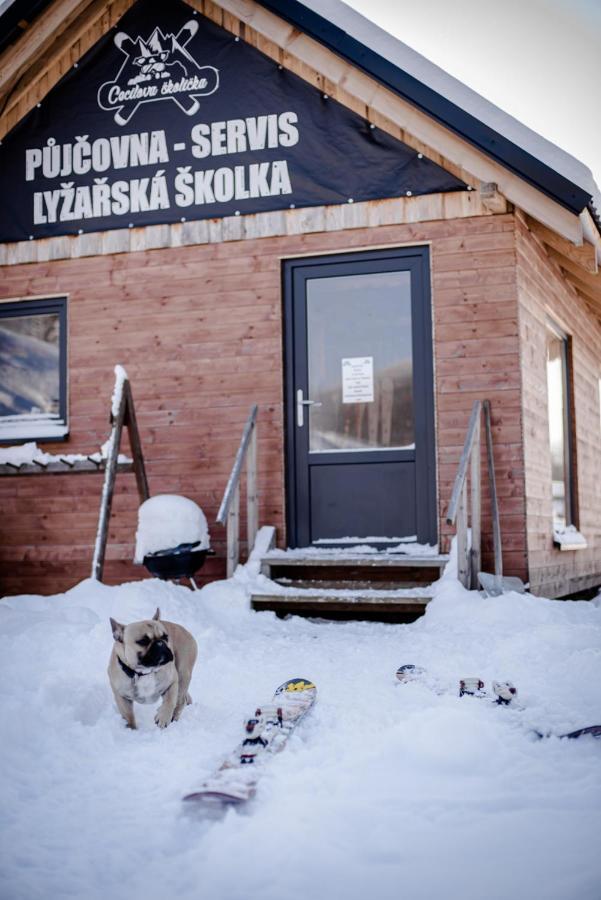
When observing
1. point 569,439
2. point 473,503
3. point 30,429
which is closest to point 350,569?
point 473,503

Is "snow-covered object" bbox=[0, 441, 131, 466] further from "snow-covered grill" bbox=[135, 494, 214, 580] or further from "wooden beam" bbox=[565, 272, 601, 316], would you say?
"wooden beam" bbox=[565, 272, 601, 316]

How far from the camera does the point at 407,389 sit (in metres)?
6.89

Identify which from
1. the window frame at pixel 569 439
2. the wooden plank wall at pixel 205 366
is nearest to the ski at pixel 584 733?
the wooden plank wall at pixel 205 366

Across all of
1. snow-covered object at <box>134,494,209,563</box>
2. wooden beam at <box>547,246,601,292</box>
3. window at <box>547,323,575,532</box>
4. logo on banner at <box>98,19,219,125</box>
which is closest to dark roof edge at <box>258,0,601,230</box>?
logo on banner at <box>98,19,219,125</box>

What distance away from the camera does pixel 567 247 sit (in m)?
7.13

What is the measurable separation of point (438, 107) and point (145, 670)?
4.68m

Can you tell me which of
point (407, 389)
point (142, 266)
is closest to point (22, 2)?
point (142, 266)

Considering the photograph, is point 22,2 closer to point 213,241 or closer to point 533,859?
point 213,241

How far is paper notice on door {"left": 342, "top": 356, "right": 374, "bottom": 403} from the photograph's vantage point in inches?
274

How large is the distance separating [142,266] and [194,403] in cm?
129

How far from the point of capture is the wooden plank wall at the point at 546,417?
6.87m

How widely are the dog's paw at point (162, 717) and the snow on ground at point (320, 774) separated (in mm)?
50

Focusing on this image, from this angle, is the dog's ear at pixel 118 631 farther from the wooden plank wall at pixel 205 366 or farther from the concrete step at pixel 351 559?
the wooden plank wall at pixel 205 366

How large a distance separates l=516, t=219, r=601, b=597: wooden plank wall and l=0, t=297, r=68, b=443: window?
12.9 ft
